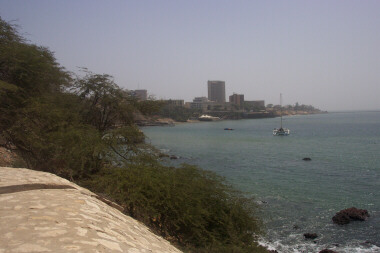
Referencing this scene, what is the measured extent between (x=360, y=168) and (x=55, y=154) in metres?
27.6

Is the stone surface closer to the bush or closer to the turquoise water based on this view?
the bush

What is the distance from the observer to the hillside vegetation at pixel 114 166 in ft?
31.7

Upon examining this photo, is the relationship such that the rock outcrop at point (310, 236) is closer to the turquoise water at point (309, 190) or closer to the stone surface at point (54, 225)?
the turquoise water at point (309, 190)

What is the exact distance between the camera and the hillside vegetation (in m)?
9.67

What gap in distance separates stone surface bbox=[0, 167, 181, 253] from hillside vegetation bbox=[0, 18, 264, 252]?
12.2 feet

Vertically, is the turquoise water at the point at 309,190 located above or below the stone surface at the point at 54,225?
below

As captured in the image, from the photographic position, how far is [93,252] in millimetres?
3361

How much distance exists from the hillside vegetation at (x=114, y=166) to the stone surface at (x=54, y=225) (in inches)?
146

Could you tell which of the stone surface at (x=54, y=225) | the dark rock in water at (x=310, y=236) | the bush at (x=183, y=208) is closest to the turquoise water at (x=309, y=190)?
the dark rock in water at (x=310, y=236)

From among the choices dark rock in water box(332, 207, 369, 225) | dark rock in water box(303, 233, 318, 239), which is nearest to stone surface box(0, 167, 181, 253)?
dark rock in water box(303, 233, 318, 239)

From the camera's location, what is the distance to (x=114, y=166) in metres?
12.9

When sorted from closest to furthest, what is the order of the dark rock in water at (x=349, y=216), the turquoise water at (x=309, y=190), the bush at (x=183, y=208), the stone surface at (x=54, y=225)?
the stone surface at (x=54, y=225)
the bush at (x=183, y=208)
the turquoise water at (x=309, y=190)
the dark rock in water at (x=349, y=216)

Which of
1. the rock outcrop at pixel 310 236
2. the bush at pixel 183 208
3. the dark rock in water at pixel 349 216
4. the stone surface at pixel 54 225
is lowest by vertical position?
the rock outcrop at pixel 310 236

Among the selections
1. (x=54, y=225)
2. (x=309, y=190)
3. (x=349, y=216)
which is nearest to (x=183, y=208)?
(x=54, y=225)
